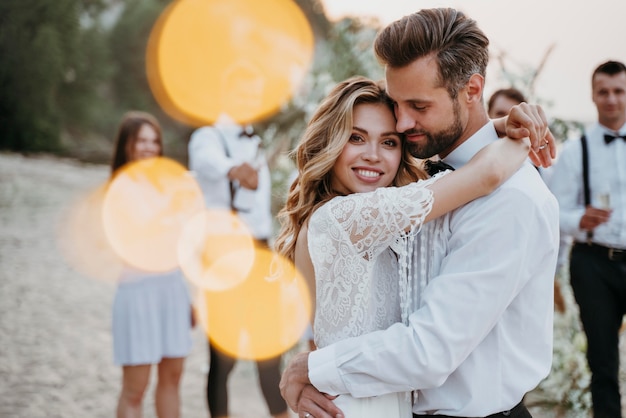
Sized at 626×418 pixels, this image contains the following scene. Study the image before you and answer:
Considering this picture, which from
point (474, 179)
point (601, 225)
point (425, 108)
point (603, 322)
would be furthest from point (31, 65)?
point (474, 179)

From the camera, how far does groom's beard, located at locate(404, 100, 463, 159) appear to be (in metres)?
1.84

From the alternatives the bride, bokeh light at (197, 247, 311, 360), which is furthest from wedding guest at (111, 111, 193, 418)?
the bride

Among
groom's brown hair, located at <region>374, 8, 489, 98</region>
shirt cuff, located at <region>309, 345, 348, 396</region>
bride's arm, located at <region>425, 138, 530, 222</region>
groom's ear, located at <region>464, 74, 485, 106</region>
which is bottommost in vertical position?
shirt cuff, located at <region>309, 345, 348, 396</region>

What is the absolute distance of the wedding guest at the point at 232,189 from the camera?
13.3ft

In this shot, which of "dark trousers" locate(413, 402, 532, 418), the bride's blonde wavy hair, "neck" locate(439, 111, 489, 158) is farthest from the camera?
the bride's blonde wavy hair

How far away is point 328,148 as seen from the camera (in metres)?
2.03

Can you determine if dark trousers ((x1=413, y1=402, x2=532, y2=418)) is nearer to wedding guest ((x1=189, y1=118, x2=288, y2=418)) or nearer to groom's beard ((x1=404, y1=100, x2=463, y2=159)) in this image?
groom's beard ((x1=404, y1=100, x2=463, y2=159))

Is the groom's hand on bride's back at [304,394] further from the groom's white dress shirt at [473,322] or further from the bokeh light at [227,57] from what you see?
the bokeh light at [227,57]

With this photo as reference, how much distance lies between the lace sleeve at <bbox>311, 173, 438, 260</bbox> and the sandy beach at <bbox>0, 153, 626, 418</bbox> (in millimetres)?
3484

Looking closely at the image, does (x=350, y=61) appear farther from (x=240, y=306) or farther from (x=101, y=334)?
(x=101, y=334)

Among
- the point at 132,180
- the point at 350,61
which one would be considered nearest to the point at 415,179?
the point at 132,180

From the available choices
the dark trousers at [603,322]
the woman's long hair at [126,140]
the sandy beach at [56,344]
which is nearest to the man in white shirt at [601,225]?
the dark trousers at [603,322]

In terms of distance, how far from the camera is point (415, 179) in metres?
2.15

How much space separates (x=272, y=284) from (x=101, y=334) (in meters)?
3.44
